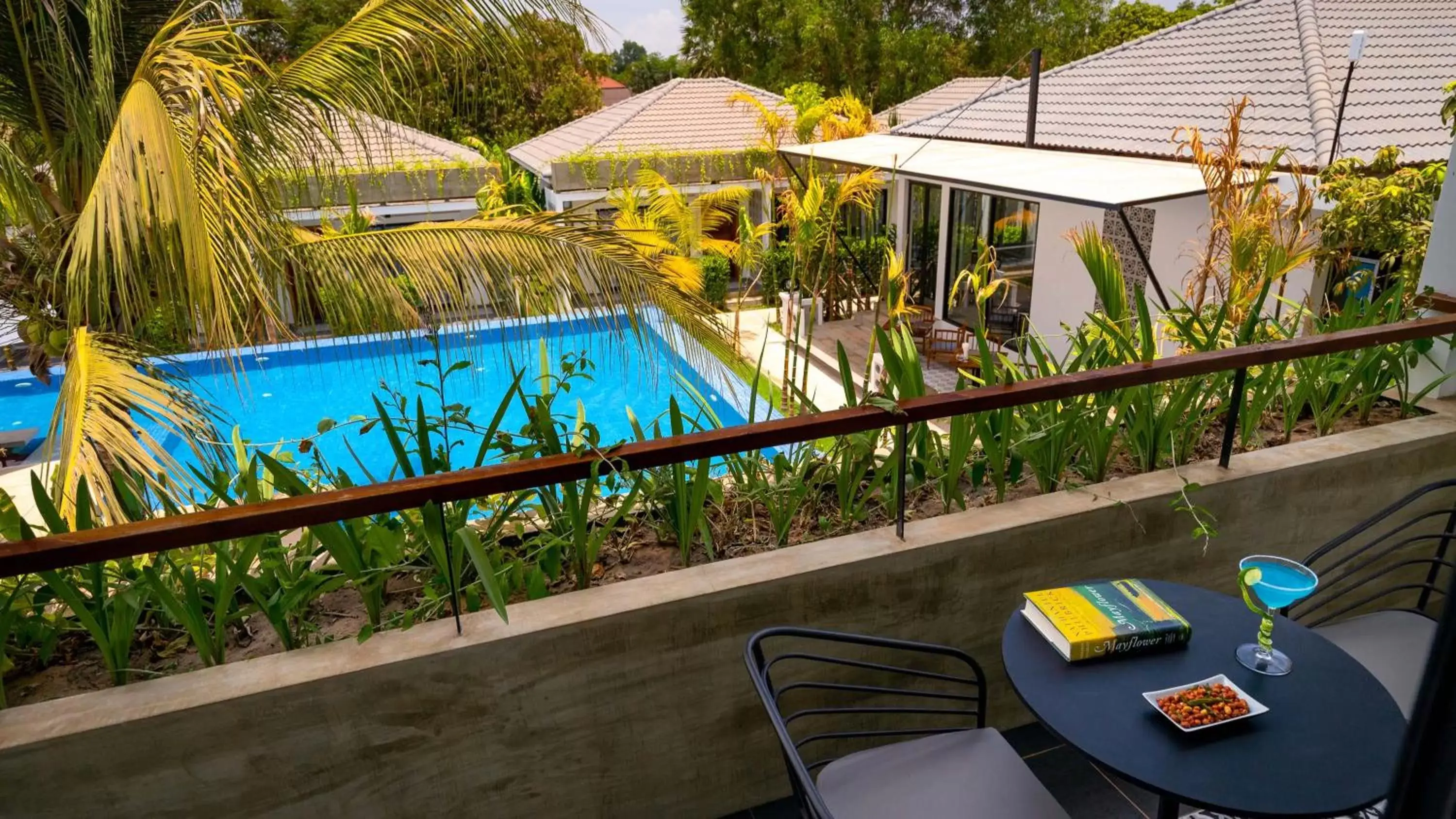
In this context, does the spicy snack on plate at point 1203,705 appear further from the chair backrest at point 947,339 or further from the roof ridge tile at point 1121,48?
the roof ridge tile at point 1121,48

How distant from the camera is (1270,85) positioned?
27.5 ft

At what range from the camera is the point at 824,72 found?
2497cm

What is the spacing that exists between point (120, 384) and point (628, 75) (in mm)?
56094

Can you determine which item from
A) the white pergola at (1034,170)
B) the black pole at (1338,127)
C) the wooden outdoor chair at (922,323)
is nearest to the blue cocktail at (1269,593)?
the white pergola at (1034,170)

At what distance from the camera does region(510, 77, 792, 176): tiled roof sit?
14.3 metres

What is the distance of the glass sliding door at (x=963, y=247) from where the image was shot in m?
11.0

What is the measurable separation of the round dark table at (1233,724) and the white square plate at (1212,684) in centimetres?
1

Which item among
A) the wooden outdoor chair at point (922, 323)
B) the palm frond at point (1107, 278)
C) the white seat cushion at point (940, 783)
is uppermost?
the palm frond at point (1107, 278)

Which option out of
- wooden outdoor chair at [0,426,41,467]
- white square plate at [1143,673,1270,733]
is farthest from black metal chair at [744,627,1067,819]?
wooden outdoor chair at [0,426,41,467]

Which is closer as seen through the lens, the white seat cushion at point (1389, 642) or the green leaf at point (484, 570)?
the green leaf at point (484, 570)

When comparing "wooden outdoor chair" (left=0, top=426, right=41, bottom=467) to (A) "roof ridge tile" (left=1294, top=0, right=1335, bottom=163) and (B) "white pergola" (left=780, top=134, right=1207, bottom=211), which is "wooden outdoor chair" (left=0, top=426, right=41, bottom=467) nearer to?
(B) "white pergola" (left=780, top=134, right=1207, bottom=211)

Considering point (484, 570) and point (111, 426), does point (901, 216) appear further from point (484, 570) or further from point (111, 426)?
point (484, 570)

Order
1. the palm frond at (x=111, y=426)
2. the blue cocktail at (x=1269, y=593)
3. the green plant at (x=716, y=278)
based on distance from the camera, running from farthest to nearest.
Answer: the green plant at (x=716, y=278) → the palm frond at (x=111, y=426) → the blue cocktail at (x=1269, y=593)

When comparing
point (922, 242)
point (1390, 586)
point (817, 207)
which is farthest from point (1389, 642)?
point (922, 242)
